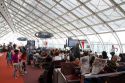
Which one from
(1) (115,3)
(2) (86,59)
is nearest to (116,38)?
(1) (115,3)

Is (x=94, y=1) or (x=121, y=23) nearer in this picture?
(x=94, y=1)

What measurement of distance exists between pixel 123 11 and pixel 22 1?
1362 cm

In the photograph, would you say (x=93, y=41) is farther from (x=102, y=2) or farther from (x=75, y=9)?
(x=102, y=2)

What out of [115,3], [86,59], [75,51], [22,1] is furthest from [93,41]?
[86,59]

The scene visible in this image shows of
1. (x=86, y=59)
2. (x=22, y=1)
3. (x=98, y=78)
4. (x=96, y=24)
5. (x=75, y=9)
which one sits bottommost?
(x=98, y=78)

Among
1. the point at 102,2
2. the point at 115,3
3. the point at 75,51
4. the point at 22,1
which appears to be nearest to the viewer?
the point at 75,51

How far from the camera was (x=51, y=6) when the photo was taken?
971 inches

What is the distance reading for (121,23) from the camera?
2072 cm

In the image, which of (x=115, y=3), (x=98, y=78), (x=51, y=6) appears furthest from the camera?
(x=51, y=6)

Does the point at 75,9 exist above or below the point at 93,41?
above

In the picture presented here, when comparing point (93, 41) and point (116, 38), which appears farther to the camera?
point (93, 41)

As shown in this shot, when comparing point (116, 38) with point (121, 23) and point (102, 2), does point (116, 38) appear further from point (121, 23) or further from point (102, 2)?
point (102, 2)

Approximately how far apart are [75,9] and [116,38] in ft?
18.5

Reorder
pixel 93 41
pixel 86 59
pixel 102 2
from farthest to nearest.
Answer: pixel 93 41 < pixel 102 2 < pixel 86 59
